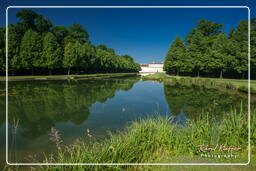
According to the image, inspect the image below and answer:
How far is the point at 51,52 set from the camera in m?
15.2

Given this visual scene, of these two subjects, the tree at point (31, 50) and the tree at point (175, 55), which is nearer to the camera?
the tree at point (175, 55)

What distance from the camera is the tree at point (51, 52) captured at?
13.3 metres

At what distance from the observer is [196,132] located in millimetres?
3131

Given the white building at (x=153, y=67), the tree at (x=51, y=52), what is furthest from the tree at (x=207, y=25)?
→ the tree at (x=51, y=52)

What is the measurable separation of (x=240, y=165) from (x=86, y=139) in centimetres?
347

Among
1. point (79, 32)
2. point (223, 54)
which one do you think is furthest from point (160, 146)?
point (223, 54)

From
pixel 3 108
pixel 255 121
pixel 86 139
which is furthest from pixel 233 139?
pixel 3 108

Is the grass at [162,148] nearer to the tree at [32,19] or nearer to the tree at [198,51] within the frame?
the tree at [32,19]

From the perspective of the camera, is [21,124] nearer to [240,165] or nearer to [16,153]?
[16,153]

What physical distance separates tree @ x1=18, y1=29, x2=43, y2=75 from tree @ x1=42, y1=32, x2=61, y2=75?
0.52 m

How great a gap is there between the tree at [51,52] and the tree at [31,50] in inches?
20.3

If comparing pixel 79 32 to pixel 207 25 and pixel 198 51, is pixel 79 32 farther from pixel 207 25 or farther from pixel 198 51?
pixel 198 51
